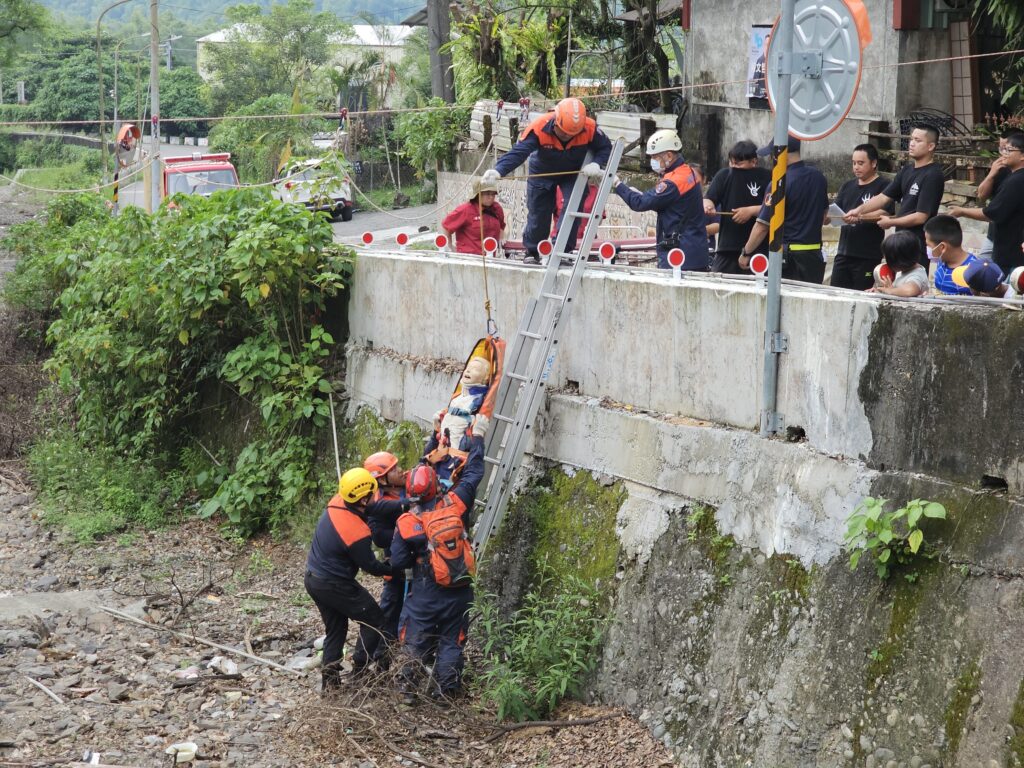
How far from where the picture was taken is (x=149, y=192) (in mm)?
20328

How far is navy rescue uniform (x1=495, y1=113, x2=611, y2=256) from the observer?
8820 mm

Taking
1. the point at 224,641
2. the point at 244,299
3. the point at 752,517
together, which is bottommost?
the point at 224,641

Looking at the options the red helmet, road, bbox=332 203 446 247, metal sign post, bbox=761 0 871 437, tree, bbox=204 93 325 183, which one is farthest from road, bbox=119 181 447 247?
metal sign post, bbox=761 0 871 437

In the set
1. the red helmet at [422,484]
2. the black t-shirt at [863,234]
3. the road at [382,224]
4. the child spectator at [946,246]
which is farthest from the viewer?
the road at [382,224]

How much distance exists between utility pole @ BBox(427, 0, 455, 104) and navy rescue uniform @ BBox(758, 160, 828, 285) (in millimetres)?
16461

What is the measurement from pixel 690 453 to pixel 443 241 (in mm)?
3567

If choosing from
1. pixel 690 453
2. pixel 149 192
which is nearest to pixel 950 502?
pixel 690 453

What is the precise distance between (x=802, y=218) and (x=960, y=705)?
4.08 meters

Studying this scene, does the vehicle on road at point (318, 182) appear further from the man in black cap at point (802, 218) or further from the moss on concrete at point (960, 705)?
the moss on concrete at point (960, 705)

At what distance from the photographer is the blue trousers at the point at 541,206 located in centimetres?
916

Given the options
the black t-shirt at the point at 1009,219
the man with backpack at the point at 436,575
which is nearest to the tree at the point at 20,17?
the man with backpack at the point at 436,575

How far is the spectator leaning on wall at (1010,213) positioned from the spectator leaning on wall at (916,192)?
41cm

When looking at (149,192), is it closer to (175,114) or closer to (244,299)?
(244,299)

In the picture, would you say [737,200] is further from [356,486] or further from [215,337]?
[215,337]
